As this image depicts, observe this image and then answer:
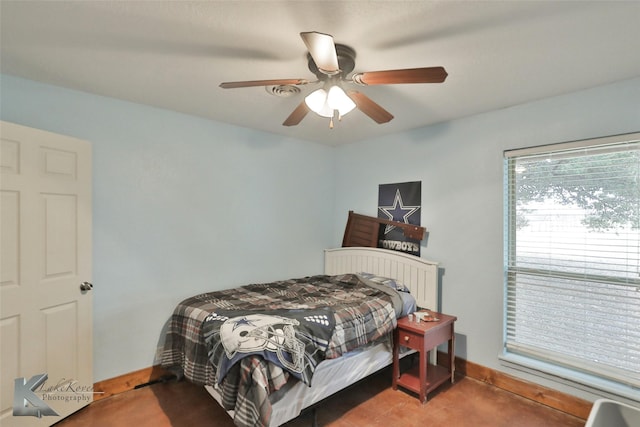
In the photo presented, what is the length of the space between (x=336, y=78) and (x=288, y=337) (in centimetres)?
162

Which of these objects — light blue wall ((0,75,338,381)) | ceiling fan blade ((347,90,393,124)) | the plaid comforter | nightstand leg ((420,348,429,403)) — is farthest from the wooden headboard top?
ceiling fan blade ((347,90,393,124))

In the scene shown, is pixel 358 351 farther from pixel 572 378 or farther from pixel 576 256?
pixel 576 256

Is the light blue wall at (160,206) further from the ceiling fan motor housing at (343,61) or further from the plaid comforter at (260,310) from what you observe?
the ceiling fan motor housing at (343,61)

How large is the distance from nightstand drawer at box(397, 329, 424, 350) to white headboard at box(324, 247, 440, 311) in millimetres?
552

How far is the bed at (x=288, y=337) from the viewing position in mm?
1687

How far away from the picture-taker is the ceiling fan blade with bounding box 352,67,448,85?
1.50 meters

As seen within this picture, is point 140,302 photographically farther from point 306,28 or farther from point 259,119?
point 306,28

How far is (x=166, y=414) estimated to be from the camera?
2.21m

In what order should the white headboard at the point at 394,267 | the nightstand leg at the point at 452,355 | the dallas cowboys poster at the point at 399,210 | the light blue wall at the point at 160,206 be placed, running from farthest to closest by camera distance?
the dallas cowboys poster at the point at 399,210 → the white headboard at the point at 394,267 → the nightstand leg at the point at 452,355 → the light blue wall at the point at 160,206

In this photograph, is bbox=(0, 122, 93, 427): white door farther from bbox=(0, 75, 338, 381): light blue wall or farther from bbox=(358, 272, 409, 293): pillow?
bbox=(358, 272, 409, 293): pillow

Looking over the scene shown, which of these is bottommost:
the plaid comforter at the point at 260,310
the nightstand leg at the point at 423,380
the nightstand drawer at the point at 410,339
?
the nightstand leg at the point at 423,380

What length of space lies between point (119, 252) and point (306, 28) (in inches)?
88.0

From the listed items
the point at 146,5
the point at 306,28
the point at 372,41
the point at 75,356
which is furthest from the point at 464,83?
the point at 75,356

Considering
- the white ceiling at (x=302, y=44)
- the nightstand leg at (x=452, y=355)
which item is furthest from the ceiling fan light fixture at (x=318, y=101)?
the nightstand leg at (x=452, y=355)
